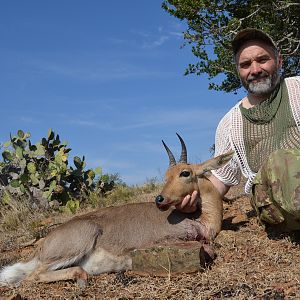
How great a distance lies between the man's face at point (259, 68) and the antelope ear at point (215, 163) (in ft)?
2.46

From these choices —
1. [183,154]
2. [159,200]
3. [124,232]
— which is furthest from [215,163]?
[124,232]

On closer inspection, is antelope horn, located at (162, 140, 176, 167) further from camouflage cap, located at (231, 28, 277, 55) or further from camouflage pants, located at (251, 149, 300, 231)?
camouflage cap, located at (231, 28, 277, 55)

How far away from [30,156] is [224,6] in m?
6.54

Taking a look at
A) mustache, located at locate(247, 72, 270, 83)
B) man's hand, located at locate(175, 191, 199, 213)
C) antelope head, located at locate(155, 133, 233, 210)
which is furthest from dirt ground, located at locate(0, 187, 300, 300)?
mustache, located at locate(247, 72, 270, 83)

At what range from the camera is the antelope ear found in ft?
17.4

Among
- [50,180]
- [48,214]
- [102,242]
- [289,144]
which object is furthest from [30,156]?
[289,144]

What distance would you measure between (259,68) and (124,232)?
221cm

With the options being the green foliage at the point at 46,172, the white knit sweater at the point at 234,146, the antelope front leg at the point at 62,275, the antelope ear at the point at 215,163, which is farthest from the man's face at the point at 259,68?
the green foliage at the point at 46,172

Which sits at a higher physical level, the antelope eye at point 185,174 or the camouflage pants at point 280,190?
the antelope eye at point 185,174

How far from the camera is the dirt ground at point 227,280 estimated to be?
3.72m

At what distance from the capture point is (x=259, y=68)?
5.38 metres

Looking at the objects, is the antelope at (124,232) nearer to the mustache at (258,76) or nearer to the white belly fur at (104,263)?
the white belly fur at (104,263)

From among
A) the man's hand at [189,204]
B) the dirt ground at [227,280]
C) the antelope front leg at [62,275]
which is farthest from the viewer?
the man's hand at [189,204]

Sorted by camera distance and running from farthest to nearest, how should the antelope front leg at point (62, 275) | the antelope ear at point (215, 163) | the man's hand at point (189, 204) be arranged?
the antelope ear at point (215, 163) → the man's hand at point (189, 204) → the antelope front leg at point (62, 275)
